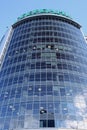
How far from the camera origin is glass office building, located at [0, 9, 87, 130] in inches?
2211

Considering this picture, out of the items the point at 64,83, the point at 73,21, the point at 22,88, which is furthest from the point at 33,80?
the point at 73,21

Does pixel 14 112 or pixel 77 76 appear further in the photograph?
pixel 77 76

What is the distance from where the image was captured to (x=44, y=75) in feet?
218

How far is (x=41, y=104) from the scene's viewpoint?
5869cm

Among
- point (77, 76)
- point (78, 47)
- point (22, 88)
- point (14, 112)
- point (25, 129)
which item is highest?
point (78, 47)

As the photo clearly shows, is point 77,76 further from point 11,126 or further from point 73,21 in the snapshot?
point 73,21

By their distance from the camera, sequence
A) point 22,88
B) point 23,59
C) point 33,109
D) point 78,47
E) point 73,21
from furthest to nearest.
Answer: point 73,21 < point 78,47 < point 23,59 < point 22,88 < point 33,109

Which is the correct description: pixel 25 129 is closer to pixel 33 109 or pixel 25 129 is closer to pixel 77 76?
pixel 33 109

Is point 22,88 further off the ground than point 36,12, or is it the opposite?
point 36,12

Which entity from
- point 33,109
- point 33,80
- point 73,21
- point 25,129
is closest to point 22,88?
point 33,80

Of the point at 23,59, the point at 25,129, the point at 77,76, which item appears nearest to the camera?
the point at 25,129

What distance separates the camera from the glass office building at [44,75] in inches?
2211

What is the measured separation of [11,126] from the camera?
55.1m

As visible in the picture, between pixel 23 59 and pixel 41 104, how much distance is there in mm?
19273
